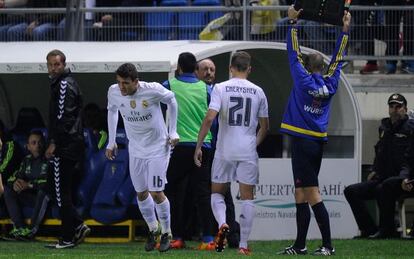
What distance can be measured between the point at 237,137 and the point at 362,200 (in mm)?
3777

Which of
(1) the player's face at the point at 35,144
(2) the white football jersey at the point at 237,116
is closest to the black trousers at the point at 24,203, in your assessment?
(1) the player's face at the point at 35,144

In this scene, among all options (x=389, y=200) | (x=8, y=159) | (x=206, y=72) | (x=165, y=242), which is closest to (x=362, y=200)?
(x=389, y=200)

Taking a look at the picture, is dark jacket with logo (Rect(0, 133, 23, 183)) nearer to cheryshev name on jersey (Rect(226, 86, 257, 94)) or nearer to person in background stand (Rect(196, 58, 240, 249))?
person in background stand (Rect(196, 58, 240, 249))

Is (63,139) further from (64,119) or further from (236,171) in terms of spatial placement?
(236,171)

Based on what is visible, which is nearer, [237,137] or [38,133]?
[237,137]

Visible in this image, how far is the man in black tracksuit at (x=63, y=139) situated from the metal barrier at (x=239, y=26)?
426 centimetres

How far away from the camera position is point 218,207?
43.7 feet

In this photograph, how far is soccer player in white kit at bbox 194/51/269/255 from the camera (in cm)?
1327

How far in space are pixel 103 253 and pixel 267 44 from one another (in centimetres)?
435

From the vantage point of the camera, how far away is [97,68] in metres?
15.9

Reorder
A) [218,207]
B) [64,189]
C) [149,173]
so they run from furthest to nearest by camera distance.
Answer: [64,189] < [149,173] < [218,207]

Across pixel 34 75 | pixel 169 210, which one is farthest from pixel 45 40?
pixel 169 210

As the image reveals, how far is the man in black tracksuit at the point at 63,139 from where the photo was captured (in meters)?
14.5

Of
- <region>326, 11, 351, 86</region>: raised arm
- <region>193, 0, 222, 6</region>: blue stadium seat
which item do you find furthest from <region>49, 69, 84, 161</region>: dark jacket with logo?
<region>193, 0, 222, 6</region>: blue stadium seat
